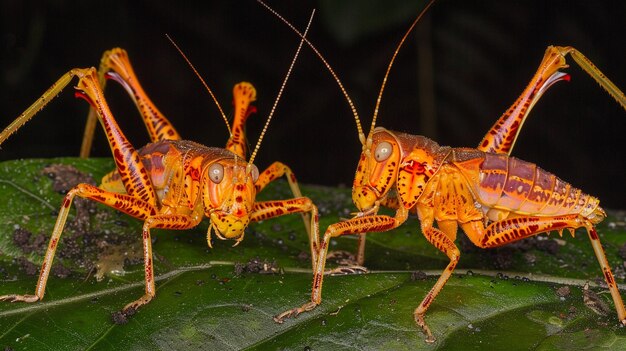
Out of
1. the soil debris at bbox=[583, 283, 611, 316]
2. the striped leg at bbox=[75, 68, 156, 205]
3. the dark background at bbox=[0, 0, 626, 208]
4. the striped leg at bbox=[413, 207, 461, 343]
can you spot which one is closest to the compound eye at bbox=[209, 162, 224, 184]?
the striped leg at bbox=[75, 68, 156, 205]

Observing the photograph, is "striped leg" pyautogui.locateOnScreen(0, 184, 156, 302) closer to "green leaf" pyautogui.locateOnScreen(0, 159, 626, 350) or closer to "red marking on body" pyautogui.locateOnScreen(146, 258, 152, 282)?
"green leaf" pyautogui.locateOnScreen(0, 159, 626, 350)

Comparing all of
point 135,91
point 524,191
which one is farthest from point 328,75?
point 524,191

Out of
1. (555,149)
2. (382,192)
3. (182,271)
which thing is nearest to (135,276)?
(182,271)

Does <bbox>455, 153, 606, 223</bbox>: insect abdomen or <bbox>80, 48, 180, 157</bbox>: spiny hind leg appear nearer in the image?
<bbox>455, 153, 606, 223</bbox>: insect abdomen

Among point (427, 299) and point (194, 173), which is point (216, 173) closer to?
point (194, 173)

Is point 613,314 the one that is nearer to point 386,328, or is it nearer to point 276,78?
point 386,328
